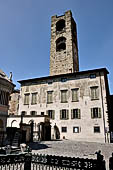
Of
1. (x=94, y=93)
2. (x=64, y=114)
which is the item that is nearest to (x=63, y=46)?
(x=94, y=93)

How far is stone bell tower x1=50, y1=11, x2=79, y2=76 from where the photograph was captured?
1344 inches

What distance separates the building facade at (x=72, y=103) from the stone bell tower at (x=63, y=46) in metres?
6.85

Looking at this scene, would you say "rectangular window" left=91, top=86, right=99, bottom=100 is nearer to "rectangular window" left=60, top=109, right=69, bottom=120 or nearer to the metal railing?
"rectangular window" left=60, top=109, right=69, bottom=120

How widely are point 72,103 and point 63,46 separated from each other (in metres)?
17.9

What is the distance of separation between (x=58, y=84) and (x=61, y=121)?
22.3 feet

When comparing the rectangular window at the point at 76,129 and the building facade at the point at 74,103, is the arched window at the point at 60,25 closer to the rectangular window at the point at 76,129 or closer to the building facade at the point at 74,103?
the building facade at the point at 74,103

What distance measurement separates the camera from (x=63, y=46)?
37.8m

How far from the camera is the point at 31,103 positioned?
28.8m

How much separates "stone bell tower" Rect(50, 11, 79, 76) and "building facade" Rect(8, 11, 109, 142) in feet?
22.5

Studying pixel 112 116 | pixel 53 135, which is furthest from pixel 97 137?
pixel 53 135

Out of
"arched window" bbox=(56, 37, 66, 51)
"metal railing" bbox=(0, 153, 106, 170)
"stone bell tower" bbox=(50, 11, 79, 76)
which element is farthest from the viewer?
→ "arched window" bbox=(56, 37, 66, 51)

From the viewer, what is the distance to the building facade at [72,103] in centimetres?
2302

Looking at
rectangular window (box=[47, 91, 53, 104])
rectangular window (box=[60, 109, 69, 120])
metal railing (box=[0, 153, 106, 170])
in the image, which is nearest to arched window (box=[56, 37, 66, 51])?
rectangular window (box=[47, 91, 53, 104])

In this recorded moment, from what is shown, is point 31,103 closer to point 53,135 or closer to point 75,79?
point 53,135
